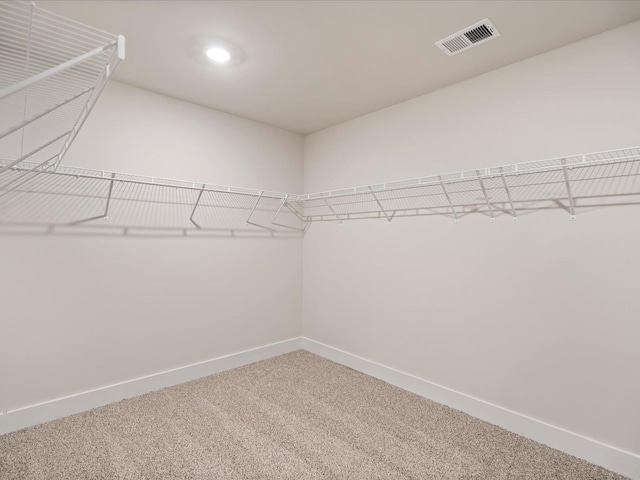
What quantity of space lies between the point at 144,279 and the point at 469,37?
2571mm

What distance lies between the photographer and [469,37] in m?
1.84

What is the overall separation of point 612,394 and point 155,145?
10.5ft

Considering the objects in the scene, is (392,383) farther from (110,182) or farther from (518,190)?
(110,182)

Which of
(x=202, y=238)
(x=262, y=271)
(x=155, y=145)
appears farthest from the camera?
(x=262, y=271)

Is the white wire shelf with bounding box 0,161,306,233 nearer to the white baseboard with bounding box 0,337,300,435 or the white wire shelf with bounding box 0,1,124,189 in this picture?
the white wire shelf with bounding box 0,1,124,189

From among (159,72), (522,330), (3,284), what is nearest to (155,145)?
(159,72)

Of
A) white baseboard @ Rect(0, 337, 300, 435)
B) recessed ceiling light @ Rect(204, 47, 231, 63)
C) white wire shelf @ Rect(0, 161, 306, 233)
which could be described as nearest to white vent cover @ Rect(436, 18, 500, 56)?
recessed ceiling light @ Rect(204, 47, 231, 63)

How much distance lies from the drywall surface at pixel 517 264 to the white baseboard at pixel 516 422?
4 cm

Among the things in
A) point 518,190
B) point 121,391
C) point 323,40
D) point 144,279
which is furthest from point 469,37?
A: point 121,391

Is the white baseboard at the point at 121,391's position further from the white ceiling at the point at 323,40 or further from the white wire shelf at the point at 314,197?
the white ceiling at the point at 323,40

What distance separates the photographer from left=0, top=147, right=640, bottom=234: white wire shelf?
182cm

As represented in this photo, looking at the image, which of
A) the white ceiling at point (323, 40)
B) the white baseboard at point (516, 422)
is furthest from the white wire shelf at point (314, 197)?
the white baseboard at point (516, 422)

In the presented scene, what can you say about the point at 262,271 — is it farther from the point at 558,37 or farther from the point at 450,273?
the point at 558,37

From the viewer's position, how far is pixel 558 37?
185 cm
